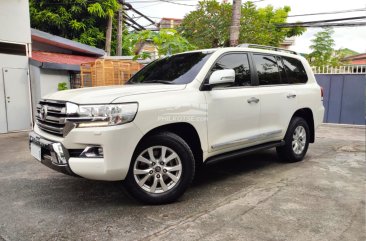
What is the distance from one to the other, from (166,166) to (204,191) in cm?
79

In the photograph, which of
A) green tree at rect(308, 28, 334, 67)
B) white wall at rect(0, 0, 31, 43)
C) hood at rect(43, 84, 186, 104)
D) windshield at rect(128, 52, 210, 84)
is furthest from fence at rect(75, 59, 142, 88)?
green tree at rect(308, 28, 334, 67)

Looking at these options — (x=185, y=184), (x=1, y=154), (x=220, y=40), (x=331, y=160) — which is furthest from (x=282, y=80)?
(x=220, y=40)

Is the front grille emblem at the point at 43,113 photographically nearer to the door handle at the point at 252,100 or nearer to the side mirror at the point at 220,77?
the side mirror at the point at 220,77

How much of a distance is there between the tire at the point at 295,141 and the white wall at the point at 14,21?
8.04 metres

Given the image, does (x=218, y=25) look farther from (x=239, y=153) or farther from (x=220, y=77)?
(x=220, y=77)

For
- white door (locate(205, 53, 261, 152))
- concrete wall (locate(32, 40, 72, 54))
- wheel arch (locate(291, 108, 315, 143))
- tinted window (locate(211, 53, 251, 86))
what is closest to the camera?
white door (locate(205, 53, 261, 152))

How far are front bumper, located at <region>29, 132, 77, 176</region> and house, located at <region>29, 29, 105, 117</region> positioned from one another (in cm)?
716

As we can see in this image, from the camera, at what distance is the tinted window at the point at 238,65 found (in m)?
4.20

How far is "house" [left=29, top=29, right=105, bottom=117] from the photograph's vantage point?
1006cm

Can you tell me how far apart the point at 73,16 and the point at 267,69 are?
44.4 ft

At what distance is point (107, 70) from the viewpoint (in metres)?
9.40

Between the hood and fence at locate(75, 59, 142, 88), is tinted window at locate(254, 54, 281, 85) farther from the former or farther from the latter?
fence at locate(75, 59, 142, 88)

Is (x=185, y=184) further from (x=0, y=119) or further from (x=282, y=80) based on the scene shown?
(x=0, y=119)

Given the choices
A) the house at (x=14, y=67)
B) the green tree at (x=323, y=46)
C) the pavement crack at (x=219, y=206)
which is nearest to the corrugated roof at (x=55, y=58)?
the house at (x=14, y=67)
